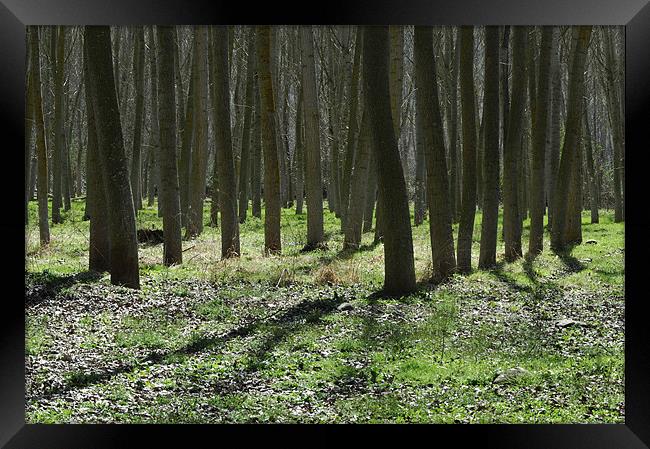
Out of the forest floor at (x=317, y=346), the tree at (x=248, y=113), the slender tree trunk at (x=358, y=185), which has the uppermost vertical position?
the tree at (x=248, y=113)

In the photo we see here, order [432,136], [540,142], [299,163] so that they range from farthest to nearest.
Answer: [299,163], [540,142], [432,136]

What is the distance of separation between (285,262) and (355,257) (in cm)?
174

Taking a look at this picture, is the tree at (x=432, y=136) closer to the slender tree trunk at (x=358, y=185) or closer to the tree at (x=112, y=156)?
the slender tree trunk at (x=358, y=185)

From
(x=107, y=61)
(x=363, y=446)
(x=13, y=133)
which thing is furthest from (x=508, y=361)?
(x=107, y=61)

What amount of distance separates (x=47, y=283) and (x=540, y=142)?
37.5 feet

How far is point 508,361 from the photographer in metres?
9.37

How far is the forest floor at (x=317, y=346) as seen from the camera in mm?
7730

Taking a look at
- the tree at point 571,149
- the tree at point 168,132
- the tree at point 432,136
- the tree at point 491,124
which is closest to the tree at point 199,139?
the tree at point 168,132

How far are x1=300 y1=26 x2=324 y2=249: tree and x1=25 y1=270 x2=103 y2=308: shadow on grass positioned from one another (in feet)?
19.5

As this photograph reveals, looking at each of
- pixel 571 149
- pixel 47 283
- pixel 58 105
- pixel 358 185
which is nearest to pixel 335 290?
pixel 358 185

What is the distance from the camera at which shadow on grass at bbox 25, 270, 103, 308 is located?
10.6 m
